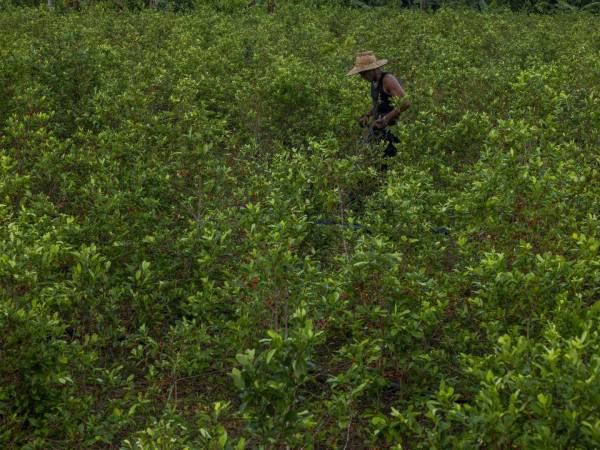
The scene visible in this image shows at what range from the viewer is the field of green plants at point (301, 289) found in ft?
10.1

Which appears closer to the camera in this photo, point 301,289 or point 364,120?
point 301,289

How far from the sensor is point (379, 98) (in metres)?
7.39

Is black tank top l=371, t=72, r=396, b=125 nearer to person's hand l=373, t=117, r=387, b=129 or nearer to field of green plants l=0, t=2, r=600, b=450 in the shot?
person's hand l=373, t=117, r=387, b=129

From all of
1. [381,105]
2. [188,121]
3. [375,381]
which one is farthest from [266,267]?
[381,105]

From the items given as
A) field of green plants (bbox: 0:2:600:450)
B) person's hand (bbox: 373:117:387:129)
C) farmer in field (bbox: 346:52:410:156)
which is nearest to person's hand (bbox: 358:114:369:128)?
A: farmer in field (bbox: 346:52:410:156)

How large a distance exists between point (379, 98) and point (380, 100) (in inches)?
1.0

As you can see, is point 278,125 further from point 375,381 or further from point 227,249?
point 375,381

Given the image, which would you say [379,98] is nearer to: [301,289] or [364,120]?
[364,120]

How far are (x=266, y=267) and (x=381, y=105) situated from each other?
3.99 m

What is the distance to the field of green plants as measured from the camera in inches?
121

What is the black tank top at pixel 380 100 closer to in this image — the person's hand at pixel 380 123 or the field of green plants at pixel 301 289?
the person's hand at pixel 380 123

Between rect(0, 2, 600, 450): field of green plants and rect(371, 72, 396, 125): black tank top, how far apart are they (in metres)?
0.40

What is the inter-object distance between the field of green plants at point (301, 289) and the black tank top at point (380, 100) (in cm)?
40

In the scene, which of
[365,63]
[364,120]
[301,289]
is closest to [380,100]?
[364,120]
